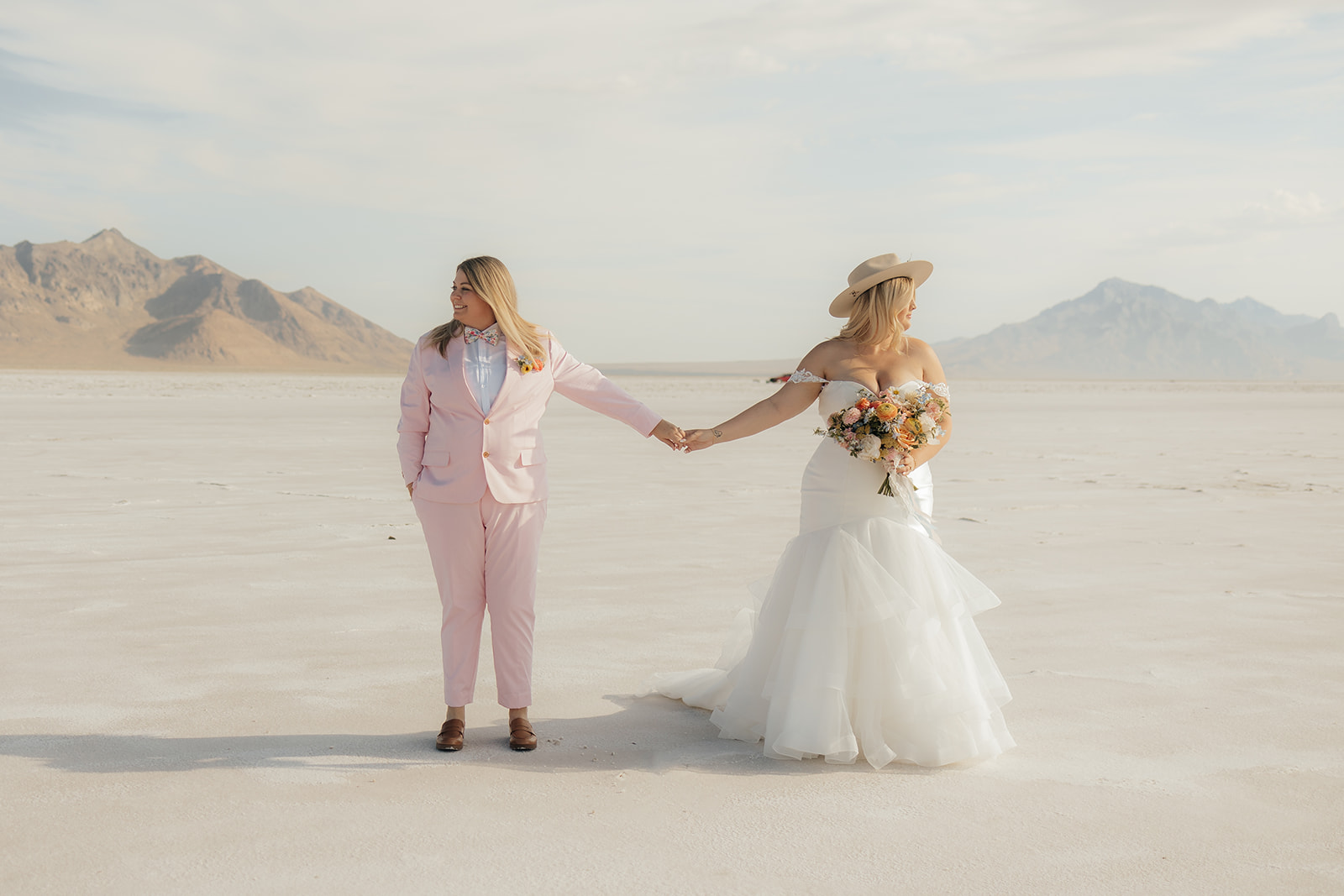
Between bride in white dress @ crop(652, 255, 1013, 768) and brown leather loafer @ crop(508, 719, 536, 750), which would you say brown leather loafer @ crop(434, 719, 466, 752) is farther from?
bride in white dress @ crop(652, 255, 1013, 768)

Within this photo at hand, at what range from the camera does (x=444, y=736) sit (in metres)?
4.20

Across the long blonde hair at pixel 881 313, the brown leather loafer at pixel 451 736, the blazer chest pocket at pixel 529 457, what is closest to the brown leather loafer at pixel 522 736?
the brown leather loafer at pixel 451 736

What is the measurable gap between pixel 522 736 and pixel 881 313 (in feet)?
6.99

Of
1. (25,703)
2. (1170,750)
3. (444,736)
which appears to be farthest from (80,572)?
(1170,750)

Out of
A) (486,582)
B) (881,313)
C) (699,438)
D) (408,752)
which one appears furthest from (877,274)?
(408,752)

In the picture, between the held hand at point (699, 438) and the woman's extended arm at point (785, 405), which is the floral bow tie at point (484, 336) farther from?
the held hand at point (699, 438)

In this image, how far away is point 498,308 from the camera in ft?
14.0

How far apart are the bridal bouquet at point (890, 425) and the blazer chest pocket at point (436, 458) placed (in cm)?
148

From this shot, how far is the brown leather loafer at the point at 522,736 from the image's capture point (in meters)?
4.20

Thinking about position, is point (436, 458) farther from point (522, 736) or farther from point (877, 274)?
point (877, 274)

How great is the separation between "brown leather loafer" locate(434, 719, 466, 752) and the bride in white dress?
1008 millimetres

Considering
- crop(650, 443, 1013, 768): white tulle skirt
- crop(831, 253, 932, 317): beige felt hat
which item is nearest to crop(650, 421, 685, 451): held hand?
crop(650, 443, 1013, 768): white tulle skirt

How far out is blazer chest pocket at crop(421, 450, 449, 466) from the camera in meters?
4.25

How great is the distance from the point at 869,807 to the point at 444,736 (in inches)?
63.0
